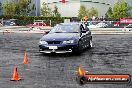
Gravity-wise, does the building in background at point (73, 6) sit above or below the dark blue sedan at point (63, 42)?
below

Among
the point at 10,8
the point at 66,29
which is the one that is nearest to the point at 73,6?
the point at 10,8

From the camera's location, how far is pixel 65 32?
19016mm

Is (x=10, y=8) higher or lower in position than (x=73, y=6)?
higher

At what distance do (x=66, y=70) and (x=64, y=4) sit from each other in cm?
9505

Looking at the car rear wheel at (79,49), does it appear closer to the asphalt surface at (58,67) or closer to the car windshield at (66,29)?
the asphalt surface at (58,67)

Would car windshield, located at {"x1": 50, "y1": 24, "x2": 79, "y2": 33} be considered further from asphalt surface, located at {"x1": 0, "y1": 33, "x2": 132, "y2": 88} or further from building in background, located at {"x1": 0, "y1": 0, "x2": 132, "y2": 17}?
building in background, located at {"x1": 0, "y1": 0, "x2": 132, "y2": 17}

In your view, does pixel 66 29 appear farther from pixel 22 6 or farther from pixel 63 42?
pixel 22 6

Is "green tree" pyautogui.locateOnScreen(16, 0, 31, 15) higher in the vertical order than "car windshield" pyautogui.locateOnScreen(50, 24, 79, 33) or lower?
lower

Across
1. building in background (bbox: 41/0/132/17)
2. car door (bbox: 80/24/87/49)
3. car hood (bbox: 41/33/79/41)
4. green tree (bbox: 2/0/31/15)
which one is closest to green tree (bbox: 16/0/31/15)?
green tree (bbox: 2/0/31/15)

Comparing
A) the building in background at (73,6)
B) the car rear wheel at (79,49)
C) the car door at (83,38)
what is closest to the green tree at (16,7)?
the building in background at (73,6)

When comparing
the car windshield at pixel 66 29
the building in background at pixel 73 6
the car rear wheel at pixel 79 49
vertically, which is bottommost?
the building in background at pixel 73 6

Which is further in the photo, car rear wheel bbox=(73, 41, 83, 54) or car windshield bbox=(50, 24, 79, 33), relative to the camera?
car windshield bbox=(50, 24, 79, 33)

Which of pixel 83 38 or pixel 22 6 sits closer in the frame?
pixel 83 38

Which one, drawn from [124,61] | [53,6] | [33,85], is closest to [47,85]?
[33,85]
